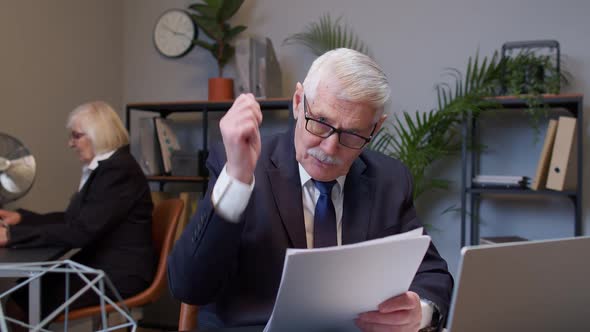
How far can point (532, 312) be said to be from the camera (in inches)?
30.0

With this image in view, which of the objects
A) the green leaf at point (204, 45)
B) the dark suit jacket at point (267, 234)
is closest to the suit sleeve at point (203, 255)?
the dark suit jacket at point (267, 234)

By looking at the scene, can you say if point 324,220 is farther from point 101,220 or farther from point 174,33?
point 174,33

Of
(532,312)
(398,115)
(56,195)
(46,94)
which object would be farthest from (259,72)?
(532,312)

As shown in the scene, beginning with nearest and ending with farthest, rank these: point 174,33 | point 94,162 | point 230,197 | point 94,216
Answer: point 230,197
point 94,216
point 94,162
point 174,33

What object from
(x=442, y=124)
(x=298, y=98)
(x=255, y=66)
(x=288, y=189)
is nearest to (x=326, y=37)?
(x=255, y=66)

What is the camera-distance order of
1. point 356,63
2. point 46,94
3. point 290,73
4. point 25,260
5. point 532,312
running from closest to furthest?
point 532,312, point 356,63, point 25,260, point 46,94, point 290,73

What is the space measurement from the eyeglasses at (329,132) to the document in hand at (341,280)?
413mm

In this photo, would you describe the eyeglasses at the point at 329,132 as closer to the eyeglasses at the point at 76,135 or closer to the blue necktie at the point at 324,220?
the blue necktie at the point at 324,220

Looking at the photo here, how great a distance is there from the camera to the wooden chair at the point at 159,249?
2123mm

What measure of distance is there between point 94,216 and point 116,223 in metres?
0.12

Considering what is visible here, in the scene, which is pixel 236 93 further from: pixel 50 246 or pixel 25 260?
pixel 25 260

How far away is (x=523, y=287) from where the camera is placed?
0.73 meters

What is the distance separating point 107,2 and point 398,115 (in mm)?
2084

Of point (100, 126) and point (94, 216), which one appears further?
point (100, 126)
